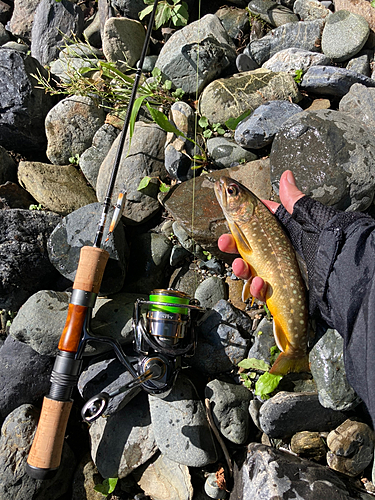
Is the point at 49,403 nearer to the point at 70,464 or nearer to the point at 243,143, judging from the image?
the point at 70,464

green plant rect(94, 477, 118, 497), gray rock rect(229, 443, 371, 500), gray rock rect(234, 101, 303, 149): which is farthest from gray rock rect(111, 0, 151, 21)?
green plant rect(94, 477, 118, 497)

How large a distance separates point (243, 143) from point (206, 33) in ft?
4.94

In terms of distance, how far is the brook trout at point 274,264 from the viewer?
3.19 m

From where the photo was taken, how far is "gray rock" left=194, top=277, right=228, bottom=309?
13.0 feet

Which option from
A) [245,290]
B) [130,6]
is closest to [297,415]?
[245,290]

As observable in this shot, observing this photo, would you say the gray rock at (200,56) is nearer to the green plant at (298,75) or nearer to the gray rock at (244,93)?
the gray rock at (244,93)

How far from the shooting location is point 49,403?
3.16 metres

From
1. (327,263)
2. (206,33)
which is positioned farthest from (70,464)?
(206,33)

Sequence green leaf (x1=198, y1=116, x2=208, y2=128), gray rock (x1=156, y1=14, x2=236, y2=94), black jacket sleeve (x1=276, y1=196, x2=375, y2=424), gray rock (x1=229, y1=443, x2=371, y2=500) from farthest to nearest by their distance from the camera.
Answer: gray rock (x1=156, y1=14, x2=236, y2=94) < green leaf (x1=198, y1=116, x2=208, y2=128) < gray rock (x1=229, y1=443, x2=371, y2=500) < black jacket sleeve (x1=276, y1=196, x2=375, y2=424)

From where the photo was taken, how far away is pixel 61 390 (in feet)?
10.4

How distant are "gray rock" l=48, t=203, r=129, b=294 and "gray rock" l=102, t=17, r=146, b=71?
7.49 ft

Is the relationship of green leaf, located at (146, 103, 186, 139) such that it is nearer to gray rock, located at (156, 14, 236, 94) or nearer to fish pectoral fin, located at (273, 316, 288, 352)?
gray rock, located at (156, 14, 236, 94)

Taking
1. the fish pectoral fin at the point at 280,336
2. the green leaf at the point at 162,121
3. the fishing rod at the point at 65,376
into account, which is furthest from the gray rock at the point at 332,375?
the green leaf at the point at 162,121

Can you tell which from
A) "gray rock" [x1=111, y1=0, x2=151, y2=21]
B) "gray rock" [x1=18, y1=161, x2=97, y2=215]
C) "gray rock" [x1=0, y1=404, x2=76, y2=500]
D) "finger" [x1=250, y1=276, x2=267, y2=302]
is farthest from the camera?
"gray rock" [x1=111, y1=0, x2=151, y2=21]
